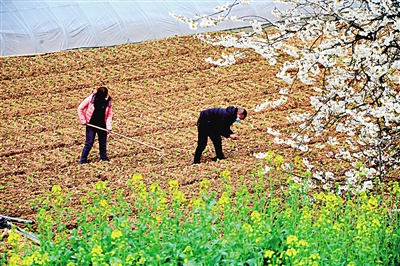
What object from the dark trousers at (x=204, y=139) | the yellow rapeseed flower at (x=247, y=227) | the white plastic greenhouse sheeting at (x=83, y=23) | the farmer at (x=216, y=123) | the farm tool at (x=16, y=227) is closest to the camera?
the yellow rapeseed flower at (x=247, y=227)

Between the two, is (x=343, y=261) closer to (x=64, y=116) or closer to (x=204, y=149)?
(x=204, y=149)

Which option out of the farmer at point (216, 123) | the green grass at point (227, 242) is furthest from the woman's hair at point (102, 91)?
the green grass at point (227, 242)

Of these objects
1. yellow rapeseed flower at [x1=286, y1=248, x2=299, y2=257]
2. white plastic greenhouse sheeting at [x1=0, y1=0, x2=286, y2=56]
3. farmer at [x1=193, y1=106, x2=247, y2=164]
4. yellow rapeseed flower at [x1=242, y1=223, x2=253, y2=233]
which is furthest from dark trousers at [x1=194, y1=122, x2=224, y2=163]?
white plastic greenhouse sheeting at [x1=0, y1=0, x2=286, y2=56]

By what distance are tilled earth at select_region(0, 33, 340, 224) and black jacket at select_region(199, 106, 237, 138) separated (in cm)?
47

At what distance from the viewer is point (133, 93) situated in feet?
43.0

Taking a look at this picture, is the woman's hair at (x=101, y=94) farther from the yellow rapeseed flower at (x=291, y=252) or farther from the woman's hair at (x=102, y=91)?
the yellow rapeseed flower at (x=291, y=252)

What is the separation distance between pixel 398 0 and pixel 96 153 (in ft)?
17.3

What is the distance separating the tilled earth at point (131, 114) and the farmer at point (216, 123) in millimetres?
295

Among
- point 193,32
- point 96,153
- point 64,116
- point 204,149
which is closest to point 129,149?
point 96,153

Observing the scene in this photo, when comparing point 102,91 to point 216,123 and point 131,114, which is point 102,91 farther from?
point 131,114

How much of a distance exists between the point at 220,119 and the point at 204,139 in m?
0.41

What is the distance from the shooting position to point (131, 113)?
40.0ft

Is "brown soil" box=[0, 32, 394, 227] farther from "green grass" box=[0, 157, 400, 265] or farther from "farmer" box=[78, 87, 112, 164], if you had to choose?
"green grass" box=[0, 157, 400, 265]

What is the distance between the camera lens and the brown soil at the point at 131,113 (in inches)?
372
